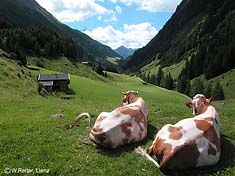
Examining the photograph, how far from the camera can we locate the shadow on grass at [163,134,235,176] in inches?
561

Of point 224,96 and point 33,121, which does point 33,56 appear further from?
point 33,121

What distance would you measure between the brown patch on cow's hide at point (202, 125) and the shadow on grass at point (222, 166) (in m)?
1.53

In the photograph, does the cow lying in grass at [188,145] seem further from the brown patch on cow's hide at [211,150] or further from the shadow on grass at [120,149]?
the shadow on grass at [120,149]

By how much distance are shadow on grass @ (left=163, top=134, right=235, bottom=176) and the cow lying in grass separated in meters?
0.21

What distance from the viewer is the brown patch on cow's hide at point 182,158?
554 inches

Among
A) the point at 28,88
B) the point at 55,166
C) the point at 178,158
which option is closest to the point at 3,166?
the point at 55,166

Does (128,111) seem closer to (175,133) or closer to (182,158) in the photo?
(175,133)

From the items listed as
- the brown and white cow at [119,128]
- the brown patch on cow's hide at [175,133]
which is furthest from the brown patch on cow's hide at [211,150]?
the brown and white cow at [119,128]

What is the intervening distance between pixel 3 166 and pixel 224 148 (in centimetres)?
1008

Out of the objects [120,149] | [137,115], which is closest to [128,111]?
[137,115]

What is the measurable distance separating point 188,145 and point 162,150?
43.1 inches

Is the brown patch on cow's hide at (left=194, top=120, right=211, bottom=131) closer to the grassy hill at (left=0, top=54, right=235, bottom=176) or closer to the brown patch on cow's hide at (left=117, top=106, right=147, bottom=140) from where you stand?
the grassy hill at (left=0, top=54, right=235, bottom=176)

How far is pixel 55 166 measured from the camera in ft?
47.8

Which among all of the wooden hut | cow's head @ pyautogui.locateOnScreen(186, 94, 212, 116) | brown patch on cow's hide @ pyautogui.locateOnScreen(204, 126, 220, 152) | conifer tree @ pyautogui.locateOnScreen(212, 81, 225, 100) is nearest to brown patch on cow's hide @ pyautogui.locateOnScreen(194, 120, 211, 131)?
brown patch on cow's hide @ pyautogui.locateOnScreen(204, 126, 220, 152)
